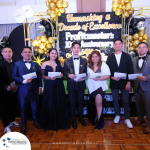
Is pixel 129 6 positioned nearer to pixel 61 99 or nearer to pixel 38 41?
pixel 38 41

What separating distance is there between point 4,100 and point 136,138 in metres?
2.64

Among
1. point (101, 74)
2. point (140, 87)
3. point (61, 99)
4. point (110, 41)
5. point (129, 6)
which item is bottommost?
point (61, 99)

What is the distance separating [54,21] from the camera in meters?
6.00

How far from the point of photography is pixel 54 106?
260cm

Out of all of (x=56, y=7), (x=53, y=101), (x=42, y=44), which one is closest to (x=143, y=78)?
(x=53, y=101)

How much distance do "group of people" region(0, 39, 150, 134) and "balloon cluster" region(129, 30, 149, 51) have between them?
11.6ft

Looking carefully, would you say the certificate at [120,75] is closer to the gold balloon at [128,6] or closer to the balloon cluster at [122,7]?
the balloon cluster at [122,7]

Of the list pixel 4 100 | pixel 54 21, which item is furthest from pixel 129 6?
pixel 4 100

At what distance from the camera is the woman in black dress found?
8.45 feet

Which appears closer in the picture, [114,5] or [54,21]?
[114,5]

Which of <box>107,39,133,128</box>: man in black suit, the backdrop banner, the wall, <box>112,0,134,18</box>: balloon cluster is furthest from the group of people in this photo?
the wall

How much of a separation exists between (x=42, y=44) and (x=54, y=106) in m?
4.23

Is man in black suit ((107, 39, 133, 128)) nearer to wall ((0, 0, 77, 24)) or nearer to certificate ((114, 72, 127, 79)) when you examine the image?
certificate ((114, 72, 127, 79))

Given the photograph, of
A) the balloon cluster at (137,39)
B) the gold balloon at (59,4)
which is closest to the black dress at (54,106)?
the gold balloon at (59,4)
